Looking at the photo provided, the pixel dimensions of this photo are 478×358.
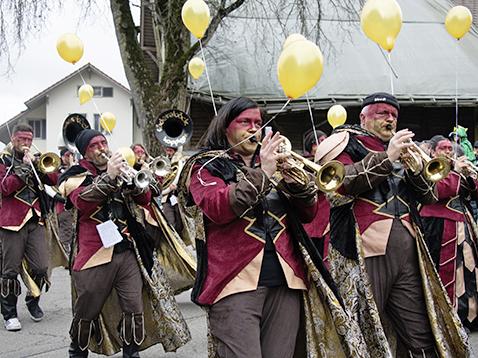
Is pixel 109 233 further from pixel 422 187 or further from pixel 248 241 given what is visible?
pixel 422 187

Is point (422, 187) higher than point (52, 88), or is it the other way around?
point (52, 88)

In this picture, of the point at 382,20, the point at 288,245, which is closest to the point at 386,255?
the point at 288,245

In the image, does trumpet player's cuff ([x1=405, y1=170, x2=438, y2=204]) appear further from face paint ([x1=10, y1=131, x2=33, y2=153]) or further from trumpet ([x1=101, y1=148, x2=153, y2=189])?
face paint ([x1=10, y1=131, x2=33, y2=153])

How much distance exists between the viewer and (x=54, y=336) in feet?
22.5

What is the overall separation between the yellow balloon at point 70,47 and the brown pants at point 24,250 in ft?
5.86

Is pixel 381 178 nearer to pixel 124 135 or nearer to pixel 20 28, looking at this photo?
pixel 20 28

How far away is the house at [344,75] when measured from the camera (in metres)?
16.8

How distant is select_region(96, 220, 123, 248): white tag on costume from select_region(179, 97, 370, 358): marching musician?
5.44 ft

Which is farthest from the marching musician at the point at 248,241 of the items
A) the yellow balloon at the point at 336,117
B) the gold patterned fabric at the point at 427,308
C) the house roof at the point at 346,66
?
the house roof at the point at 346,66

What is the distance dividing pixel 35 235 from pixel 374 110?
436 centimetres

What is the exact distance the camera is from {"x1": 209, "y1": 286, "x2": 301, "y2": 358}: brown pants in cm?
336

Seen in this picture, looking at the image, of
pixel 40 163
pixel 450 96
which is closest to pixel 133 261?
pixel 40 163

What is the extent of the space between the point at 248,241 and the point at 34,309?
491 centimetres

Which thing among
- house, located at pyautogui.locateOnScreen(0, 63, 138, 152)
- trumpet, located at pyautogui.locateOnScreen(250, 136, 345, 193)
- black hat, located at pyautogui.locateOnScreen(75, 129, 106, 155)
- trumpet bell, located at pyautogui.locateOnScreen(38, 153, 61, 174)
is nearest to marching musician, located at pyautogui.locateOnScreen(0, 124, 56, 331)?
trumpet bell, located at pyautogui.locateOnScreen(38, 153, 61, 174)
